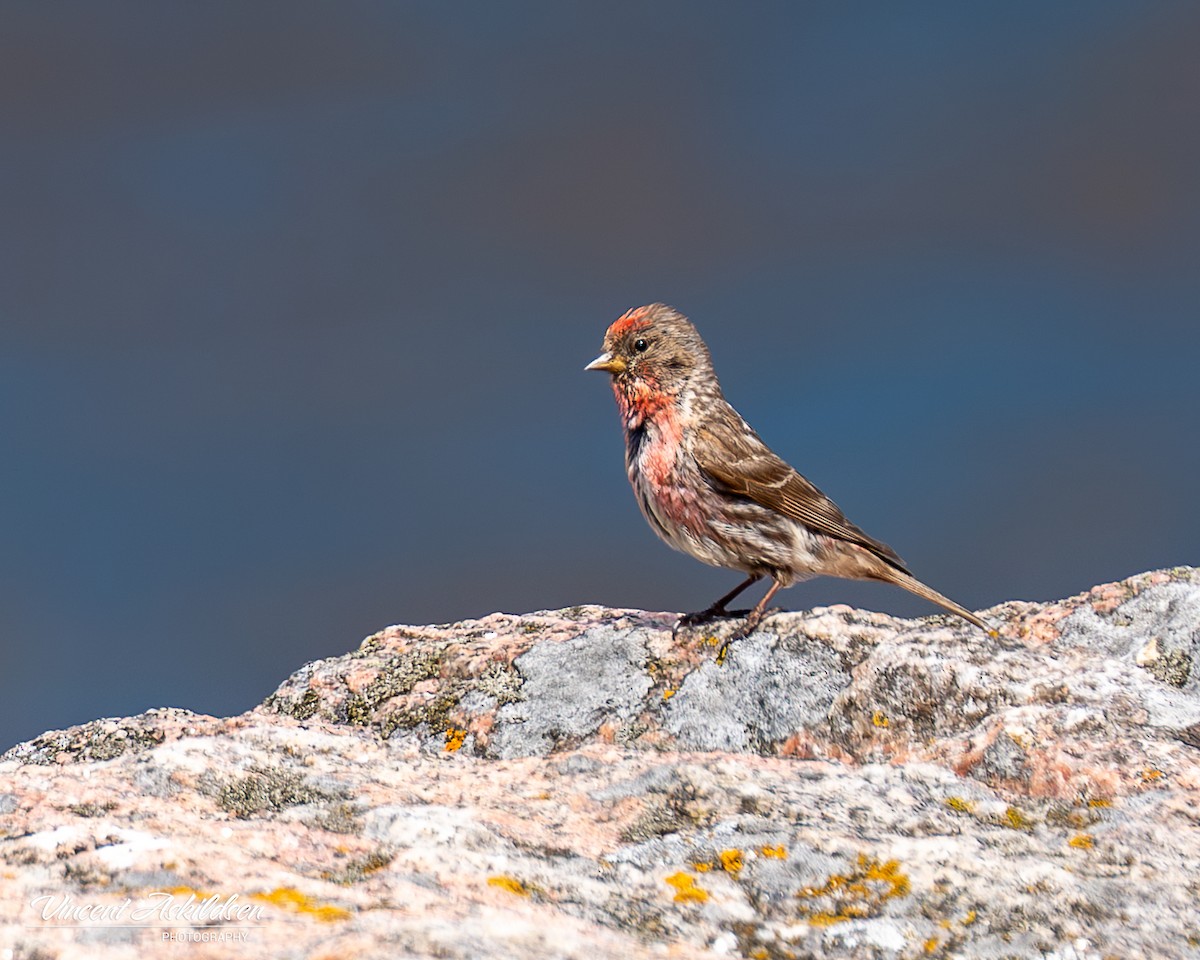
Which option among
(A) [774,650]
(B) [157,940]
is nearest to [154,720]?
(B) [157,940]

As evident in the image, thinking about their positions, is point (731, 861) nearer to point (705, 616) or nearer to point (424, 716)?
point (424, 716)

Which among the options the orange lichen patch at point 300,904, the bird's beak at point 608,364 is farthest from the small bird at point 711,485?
the orange lichen patch at point 300,904

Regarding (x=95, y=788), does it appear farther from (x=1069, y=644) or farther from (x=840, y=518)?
(x=840, y=518)

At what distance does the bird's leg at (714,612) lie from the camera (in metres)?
5.86

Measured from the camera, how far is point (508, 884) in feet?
9.92

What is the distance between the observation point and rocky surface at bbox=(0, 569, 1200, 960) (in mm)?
2855

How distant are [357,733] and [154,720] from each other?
82 cm

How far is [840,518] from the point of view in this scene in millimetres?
7023

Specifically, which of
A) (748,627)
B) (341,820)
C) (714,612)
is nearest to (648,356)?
(714,612)

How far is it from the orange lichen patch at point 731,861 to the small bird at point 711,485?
10.4 ft

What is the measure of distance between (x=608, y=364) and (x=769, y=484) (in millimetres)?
1272

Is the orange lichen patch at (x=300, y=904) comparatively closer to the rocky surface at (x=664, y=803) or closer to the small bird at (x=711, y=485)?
the rocky surface at (x=664, y=803)

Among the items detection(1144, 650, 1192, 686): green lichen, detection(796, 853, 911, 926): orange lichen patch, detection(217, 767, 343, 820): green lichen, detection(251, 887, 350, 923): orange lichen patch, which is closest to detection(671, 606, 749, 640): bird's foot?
detection(1144, 650, 1192, 686): green lichen

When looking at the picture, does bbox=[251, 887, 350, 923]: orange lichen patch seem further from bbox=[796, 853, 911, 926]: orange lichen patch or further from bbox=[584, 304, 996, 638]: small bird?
bbox=[584, 304, 996, 638]: small bird
